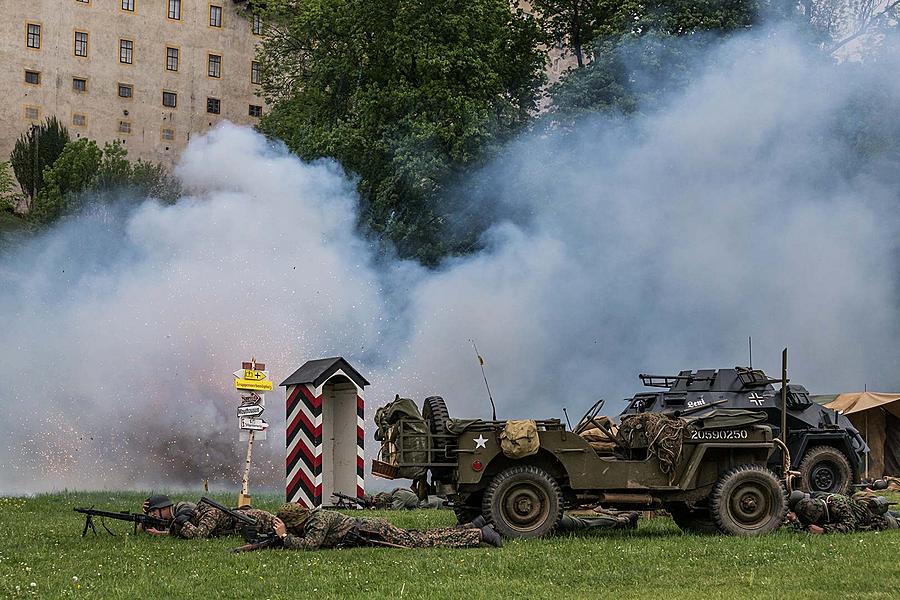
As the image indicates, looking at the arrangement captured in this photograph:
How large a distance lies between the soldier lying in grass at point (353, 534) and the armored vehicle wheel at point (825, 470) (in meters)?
11.9

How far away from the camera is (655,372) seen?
39.4 m

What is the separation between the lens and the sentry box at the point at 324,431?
1998 cm

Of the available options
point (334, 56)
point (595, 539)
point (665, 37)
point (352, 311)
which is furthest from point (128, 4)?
point (595, 539)

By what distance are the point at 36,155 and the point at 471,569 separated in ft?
234

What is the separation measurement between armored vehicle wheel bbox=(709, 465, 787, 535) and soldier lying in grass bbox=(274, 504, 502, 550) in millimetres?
3265

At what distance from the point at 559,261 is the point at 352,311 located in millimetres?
8168

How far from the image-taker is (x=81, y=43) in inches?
3314

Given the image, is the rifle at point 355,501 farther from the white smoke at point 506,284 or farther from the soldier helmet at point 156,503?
the white smoke at point 506,284

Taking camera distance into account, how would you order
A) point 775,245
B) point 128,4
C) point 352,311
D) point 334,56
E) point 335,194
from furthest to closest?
point 128,4 < point 334,56 < point 775,245 < point 335,194 < point 352,311

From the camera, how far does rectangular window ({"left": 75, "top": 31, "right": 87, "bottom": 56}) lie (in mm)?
84062

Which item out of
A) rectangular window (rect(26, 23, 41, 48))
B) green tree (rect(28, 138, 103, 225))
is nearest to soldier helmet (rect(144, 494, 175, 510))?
green tree (rect(28, 138, 103, 225))

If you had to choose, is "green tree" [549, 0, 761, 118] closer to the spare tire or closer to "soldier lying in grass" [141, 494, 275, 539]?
the spare tire

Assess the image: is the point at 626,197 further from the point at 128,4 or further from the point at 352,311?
the point at 128,4

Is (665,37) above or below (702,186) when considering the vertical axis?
above
